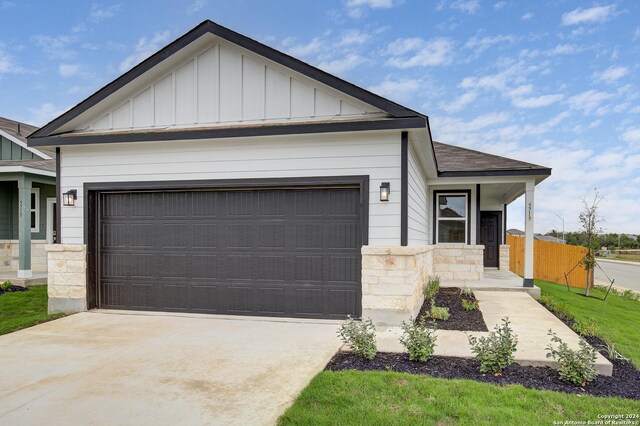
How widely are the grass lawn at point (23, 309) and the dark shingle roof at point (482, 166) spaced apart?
9.39m

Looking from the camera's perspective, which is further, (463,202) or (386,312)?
(463,202)

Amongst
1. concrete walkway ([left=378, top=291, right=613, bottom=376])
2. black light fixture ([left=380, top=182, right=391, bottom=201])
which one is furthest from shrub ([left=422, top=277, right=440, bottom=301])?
black light fixture ([left=380, top=182, right=391, bottom=201])

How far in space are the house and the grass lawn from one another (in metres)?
0.49

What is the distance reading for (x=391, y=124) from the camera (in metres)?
6.41

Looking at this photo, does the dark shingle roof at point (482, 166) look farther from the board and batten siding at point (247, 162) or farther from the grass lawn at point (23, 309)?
the grass lawn at point (23, 309)

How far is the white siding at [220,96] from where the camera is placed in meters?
6.98

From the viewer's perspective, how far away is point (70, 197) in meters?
7.82

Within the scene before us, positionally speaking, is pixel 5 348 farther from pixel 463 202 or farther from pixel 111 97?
pixel 463 202

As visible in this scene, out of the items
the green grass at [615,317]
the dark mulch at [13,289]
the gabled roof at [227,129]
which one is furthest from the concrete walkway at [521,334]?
the dark mulch at [13,289]

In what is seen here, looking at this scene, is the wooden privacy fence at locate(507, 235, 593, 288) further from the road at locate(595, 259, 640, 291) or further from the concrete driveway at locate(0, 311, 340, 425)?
the concrete driveway at locate(0, 311, 340, 425)

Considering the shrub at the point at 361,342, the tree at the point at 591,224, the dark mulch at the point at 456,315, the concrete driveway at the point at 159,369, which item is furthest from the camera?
the tree at the point at 591,224

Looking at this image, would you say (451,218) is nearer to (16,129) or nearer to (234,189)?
(234,189)

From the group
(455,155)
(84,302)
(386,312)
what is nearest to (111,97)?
(84,302)

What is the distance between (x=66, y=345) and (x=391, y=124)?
5368 mm
